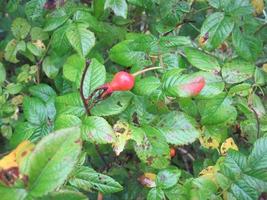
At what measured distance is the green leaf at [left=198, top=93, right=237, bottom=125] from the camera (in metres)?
1.33

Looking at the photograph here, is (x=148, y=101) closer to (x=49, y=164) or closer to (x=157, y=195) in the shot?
(x=157, y=195)

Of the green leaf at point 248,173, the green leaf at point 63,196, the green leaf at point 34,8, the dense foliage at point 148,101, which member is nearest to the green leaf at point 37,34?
the dense foliage at point 148,101

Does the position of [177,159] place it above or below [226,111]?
below

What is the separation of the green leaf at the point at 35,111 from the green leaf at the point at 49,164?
2.17ft

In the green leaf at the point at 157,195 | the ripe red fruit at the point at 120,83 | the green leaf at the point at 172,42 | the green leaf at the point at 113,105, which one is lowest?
the green leaf at the point at 157,195

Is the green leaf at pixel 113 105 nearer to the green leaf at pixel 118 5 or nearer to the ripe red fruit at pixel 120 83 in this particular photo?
the ripe red fruit at pixel 120 83

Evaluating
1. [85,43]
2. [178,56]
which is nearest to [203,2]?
[178,56]

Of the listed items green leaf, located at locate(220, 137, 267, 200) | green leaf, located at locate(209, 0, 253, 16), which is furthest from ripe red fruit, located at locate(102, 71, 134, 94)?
green leaf, located at locate(209, 0, 253, 16)

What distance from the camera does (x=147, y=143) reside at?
1.29 metres

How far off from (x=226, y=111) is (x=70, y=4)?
664 mm

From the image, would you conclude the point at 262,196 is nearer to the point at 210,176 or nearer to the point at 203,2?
the point at 210,176

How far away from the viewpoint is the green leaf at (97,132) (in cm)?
118

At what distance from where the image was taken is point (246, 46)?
1.46 metres

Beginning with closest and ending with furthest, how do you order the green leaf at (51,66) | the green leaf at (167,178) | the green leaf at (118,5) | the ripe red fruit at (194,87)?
the ripe red fruit at (194,87), the green leaf at (167,178), the green leaf at (118,5), the green leaf at (51,66)
